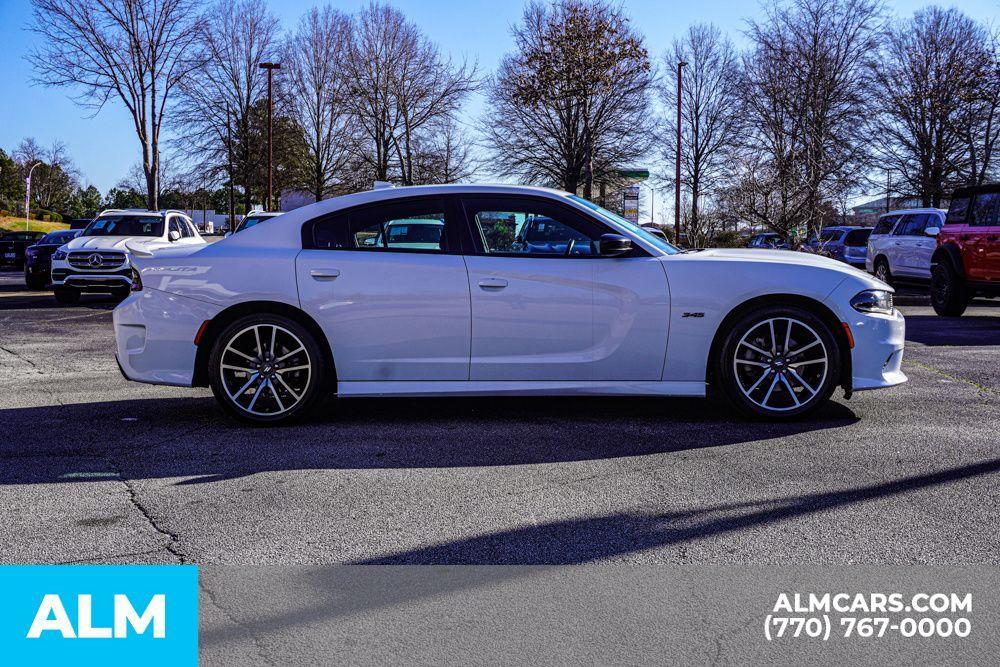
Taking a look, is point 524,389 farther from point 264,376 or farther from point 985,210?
point 985,210

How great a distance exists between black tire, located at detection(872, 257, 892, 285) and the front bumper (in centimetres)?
1666

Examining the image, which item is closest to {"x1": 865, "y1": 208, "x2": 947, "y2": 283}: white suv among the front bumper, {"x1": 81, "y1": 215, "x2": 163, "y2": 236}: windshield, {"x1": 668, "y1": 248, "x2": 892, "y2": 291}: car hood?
{"x1": 668, "y1": 248, "x2": 892, "y2": 291}: car hood

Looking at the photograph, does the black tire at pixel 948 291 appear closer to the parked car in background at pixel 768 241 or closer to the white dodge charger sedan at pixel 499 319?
the parked car in background at pixel 768 241

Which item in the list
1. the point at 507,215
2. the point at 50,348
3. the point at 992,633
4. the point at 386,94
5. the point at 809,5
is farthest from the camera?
the point at 386,94

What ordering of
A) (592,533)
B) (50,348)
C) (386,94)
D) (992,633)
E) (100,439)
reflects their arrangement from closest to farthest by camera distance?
(992,633) < (592,533) < (100,439) < (50,348) < (386,94)

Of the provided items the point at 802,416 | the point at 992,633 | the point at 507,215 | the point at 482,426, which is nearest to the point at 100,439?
the point at 482,426

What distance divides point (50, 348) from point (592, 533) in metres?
8.83

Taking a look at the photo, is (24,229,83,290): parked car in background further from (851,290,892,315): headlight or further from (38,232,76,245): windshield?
(851,290,892,315): headlight

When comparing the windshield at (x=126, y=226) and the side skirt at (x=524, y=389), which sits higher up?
the windshield at (x=126, y=226)

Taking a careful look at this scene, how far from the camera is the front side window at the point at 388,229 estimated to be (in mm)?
6328

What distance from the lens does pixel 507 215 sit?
21.0 feet

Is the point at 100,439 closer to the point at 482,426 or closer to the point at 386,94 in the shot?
the point at 482,426

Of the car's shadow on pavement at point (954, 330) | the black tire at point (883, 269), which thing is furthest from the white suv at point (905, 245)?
the car's shadow on pavement at point (954, 330)

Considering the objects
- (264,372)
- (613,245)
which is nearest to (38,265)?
(264,372)
